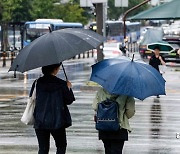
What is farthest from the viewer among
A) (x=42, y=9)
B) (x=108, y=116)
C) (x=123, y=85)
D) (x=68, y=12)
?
(x=68, y=12)

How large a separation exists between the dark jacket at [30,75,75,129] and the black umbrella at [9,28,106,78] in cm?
34

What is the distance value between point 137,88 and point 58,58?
113 centimetres

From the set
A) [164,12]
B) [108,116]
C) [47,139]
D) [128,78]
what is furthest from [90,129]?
[128,78]

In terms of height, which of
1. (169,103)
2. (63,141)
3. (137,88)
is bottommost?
(169,103)

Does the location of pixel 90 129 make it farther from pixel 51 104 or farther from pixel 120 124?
pixel 120 124

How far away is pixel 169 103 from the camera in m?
21.8

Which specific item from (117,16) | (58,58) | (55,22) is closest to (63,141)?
(58,58)

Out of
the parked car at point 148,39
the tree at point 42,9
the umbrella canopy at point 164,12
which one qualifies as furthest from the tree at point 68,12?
the umbrella canopy at point 164,12

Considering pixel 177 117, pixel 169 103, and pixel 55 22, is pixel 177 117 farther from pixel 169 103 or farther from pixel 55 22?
pixel 55 22

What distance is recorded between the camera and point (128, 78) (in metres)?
8.52

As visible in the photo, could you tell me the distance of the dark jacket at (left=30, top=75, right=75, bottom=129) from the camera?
352 inches

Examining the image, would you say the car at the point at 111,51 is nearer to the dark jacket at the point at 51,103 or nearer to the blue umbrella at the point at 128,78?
the dark jacket at the point at 51,103

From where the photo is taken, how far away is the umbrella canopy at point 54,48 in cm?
885

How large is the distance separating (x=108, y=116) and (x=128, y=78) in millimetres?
557
